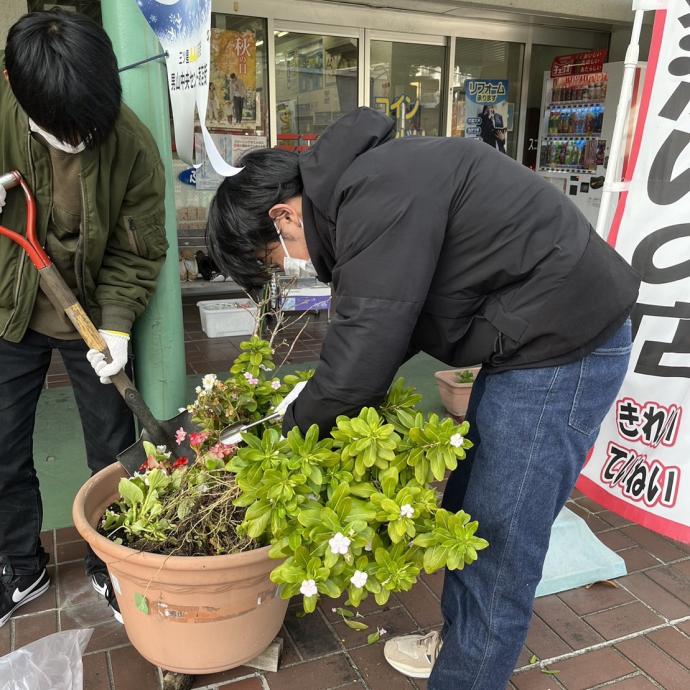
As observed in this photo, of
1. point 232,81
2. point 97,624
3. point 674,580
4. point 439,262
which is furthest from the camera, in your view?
point 232,81

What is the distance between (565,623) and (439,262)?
162 cm

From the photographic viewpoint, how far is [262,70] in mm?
6762

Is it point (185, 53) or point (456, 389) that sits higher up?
point (185, 53)

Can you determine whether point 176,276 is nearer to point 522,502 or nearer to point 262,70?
point 522,502

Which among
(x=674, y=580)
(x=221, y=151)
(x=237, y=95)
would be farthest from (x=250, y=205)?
(x=237, y=95)

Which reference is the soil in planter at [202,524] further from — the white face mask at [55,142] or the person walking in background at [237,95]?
the person walking in background at [237,95]

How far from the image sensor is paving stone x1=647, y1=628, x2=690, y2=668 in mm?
2250

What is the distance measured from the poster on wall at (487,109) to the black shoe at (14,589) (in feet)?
22.8

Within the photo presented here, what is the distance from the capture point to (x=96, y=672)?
2.13 metres

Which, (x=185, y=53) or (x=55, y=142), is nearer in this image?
(x=55, y=142)

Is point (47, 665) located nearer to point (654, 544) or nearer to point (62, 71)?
point (62, 71)

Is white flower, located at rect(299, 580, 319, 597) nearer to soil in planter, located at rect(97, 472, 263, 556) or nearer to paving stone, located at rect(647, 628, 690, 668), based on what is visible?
soil in planter, located at rect(97, 472, 263, 556)

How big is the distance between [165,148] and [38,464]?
78.8 inches

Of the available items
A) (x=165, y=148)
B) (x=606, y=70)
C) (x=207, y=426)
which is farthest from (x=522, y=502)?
(x=606, y=70)
